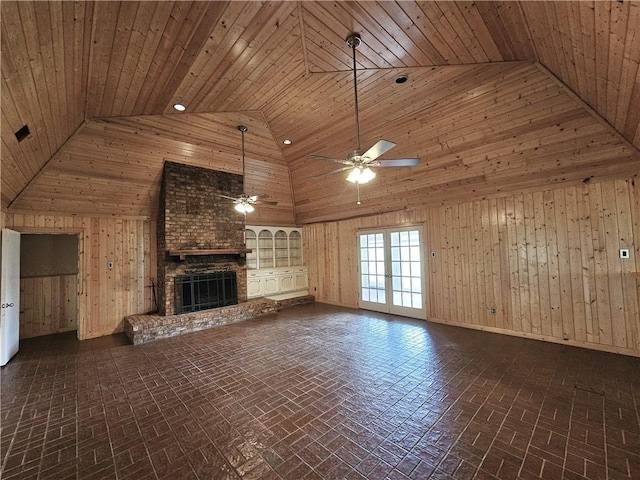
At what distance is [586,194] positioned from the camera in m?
4.25

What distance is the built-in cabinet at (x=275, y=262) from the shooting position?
25.2 ft

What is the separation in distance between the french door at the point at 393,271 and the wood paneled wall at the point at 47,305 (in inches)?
268

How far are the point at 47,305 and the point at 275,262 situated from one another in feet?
16.9

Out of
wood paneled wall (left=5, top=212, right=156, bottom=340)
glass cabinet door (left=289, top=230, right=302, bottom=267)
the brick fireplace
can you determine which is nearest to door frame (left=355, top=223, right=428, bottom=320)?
glass cabinet door (left=289, top=230, right=302, bottom=267)

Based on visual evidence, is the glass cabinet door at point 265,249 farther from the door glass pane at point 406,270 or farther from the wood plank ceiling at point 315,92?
the door glass pane at point 406,270

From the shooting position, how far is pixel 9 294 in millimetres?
4262

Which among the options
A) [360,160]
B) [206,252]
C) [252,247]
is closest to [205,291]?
[206,252]

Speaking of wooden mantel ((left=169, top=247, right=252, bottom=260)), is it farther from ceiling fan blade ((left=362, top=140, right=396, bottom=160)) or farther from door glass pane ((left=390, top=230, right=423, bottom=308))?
ceiling fan blade ((left=362, top=140, right=396, bottom=160))

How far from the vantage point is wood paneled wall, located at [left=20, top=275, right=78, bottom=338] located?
217 inches

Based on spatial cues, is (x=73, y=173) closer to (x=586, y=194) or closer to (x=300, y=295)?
(x=300, y=295)

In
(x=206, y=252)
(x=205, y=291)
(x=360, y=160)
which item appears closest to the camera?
(x=360, y=160)

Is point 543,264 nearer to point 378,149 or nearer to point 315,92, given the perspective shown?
point 378,149

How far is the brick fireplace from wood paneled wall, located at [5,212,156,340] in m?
0.36

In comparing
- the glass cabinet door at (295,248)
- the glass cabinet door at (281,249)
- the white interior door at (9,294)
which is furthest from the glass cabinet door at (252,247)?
the white interior door at (9,294)
